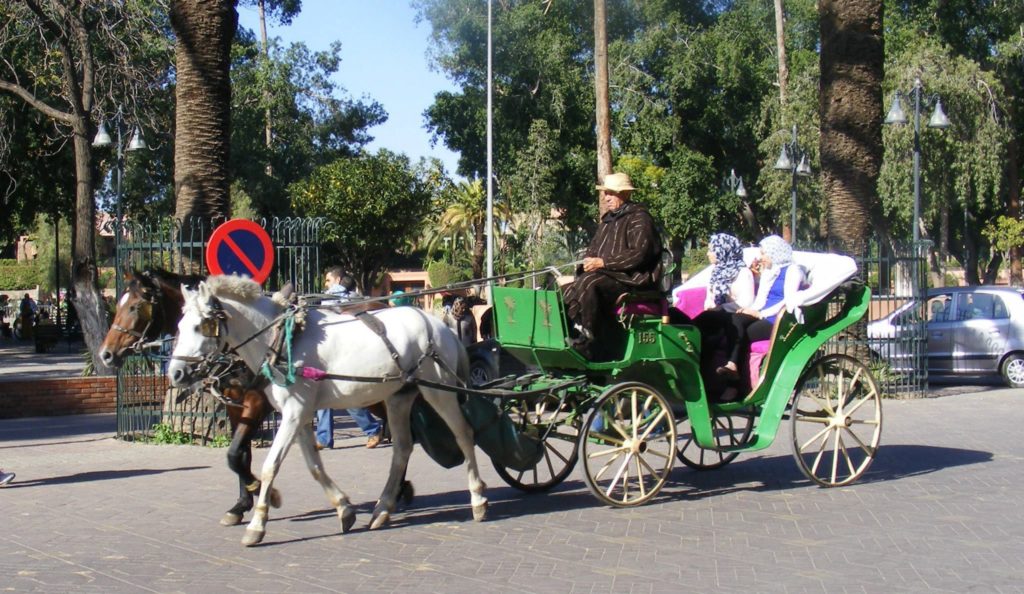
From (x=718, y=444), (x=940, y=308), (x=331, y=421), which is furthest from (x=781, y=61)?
(x=718, y=444)

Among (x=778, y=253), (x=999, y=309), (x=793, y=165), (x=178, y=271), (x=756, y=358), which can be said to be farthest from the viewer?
(x=793, y=165)

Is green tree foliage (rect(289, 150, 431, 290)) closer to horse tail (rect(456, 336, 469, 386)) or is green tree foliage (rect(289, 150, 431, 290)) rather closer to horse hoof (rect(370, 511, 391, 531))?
horse tail (rect(456, 336, 469, 386))

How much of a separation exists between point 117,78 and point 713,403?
17.2 metres

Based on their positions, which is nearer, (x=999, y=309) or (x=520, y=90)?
(x=999, y=309)

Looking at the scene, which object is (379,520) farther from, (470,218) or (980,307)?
(470,218)

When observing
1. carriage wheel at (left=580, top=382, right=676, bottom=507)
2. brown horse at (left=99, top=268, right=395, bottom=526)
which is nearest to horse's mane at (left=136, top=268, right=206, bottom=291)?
brown horse at (left=99, top=268, right=395, bottom=526)

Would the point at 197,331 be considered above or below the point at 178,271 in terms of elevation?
below

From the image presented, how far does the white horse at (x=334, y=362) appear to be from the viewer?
7.66 meters

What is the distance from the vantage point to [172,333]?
8.66m

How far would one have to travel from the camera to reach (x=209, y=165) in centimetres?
1360

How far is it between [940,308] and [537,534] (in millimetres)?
14458

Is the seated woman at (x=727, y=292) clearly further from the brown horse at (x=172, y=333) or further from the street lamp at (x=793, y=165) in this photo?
the street lamp at (x=793, y=165)

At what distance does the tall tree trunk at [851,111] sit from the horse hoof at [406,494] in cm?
1023

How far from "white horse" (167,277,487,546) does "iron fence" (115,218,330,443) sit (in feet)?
14.1
